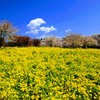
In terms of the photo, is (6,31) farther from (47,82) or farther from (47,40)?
(47,40)

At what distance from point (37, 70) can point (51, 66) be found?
1628 millimetres

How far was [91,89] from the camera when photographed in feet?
43.0

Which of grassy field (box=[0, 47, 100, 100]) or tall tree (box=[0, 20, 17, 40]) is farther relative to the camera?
tall tree (box=[0, 20, 17, 40])

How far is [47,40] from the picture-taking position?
89125mm

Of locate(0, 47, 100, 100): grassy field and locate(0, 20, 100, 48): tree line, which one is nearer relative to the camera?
locate(0, 47, 100, 100): grassy field

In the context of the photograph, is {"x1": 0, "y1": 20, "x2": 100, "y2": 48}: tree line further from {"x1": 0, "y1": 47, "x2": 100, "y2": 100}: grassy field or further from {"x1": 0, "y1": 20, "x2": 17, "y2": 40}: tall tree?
{"x1": 0, "y1": 47, "x2": 100, "y2": 100}: grassy field

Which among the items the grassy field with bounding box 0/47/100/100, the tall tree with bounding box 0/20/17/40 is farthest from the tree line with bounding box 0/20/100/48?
the grassy field with bounding box 0/47/100/100

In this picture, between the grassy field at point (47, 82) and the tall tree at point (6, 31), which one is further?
the tall tree at point (6, 31)

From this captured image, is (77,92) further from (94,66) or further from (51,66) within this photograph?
(94,66)

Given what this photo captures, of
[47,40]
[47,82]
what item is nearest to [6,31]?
[47,82]

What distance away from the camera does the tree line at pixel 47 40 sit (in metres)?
43.8

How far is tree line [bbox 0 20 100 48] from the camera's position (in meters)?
43.8

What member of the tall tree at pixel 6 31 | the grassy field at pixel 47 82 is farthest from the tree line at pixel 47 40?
the grassy field at pixel 47 82

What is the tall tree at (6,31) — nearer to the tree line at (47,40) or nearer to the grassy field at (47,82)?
the tree line at (47,40)
